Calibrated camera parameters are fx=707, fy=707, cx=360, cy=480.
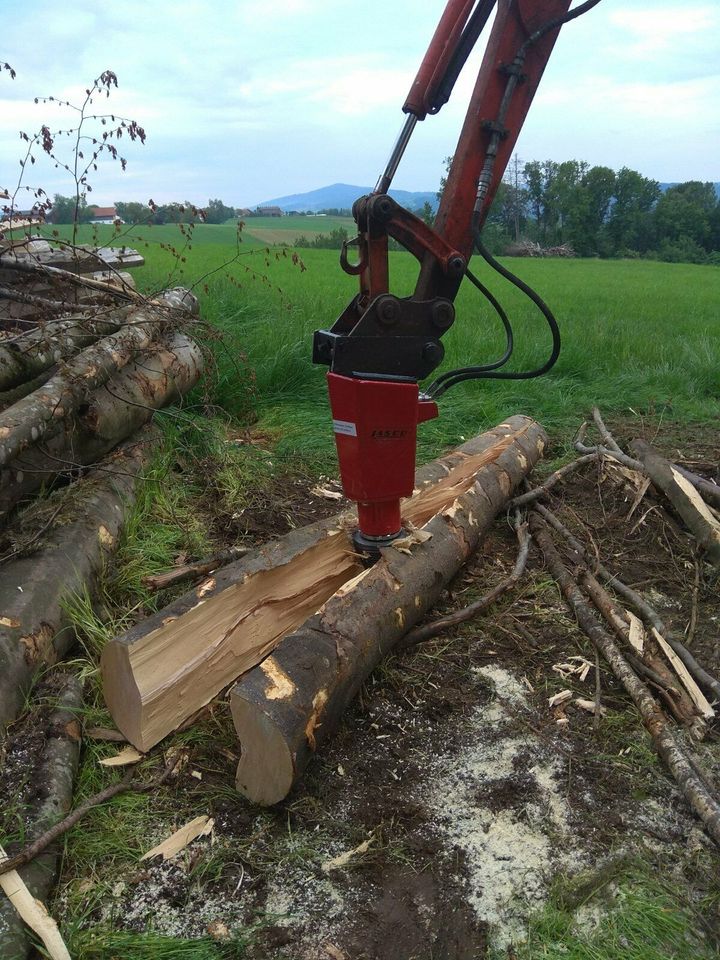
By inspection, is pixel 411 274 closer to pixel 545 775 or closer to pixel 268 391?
pixel 268 391

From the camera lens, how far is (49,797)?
2.07m

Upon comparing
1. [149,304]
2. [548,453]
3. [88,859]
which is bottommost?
[88,859]

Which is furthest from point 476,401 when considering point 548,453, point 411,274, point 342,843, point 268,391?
point 411,274

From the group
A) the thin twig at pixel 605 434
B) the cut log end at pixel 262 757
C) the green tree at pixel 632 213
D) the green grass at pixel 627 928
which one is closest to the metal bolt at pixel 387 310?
the cut log end at pixel 262 757

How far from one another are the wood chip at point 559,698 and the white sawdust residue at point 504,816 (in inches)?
5.4

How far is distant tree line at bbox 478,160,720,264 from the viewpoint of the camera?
34.7 metres

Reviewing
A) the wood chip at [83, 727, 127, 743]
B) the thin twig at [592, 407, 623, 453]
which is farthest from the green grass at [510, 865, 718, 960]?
the thin twig at [592, 407, 623, 453]

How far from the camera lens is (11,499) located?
10.3ft

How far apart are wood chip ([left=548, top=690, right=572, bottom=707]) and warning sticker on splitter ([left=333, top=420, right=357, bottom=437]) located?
1.22m

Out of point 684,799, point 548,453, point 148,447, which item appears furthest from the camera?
point 548,453

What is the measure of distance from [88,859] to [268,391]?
14.2 feet

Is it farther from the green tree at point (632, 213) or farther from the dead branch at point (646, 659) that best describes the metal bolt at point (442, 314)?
the green tree at point (632, 213)

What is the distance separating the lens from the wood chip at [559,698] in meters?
2.62

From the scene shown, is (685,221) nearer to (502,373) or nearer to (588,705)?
(502,373)
